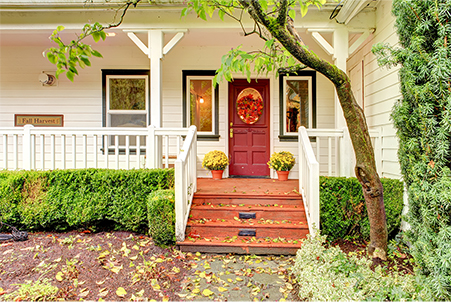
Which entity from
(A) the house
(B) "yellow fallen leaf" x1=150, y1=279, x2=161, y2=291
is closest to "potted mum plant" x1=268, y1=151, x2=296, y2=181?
(A) the house

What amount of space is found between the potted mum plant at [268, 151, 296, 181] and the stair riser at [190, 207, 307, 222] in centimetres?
172

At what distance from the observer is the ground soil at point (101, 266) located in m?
2.28

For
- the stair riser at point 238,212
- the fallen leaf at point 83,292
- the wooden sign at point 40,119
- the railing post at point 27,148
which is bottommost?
the fallen leaf at point 83,292

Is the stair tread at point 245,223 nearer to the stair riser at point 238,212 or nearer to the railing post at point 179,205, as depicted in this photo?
the stair riser at point 238,212

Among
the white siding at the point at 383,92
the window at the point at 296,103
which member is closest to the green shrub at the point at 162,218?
the white siding at the point at 383,92

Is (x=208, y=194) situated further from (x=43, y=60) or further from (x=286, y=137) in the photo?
(x=43, y=60)

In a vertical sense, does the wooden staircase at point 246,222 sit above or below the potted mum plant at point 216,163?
below

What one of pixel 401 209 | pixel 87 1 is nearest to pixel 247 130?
pixel 401 209

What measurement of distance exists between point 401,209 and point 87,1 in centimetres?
554

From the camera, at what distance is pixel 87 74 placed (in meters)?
5.82

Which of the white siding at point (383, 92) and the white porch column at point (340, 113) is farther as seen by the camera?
the white porch column at point (340, 113)

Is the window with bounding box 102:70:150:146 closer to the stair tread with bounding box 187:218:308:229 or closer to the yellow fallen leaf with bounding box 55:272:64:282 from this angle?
the stair tread with bounding box 187:218:308:229

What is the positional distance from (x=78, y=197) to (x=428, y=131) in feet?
13.1

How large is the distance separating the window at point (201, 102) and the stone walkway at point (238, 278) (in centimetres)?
322
